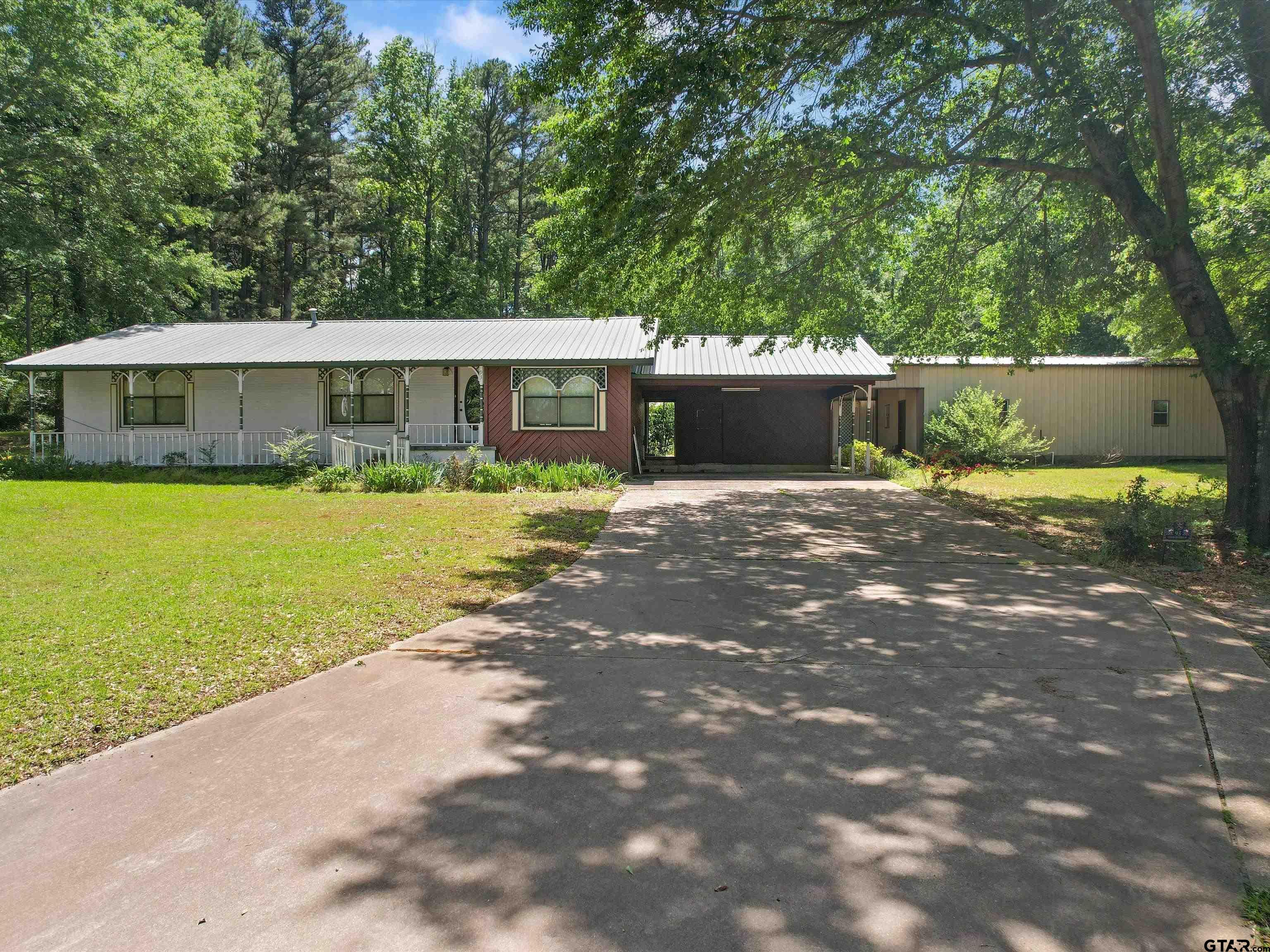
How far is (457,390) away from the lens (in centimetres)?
1959

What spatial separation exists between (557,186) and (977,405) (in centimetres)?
1490

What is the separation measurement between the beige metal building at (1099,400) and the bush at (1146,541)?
50.4ft

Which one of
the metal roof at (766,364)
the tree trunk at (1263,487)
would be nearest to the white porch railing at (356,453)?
the metal roof at (766,364)

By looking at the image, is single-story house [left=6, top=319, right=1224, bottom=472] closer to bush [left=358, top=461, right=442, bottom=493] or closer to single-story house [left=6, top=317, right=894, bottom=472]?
single-story house [left=6, top=317, right=894, bottom=472]

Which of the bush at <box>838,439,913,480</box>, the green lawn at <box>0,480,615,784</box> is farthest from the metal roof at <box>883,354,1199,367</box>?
the green lawn at <box>0,480,615,784</box>

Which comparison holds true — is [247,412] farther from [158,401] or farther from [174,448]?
[158,401]

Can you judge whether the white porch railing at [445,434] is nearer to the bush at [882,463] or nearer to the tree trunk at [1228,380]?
the bush at [882,463]

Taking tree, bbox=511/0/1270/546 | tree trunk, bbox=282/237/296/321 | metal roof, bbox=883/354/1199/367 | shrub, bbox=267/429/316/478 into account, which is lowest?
shrub, bbox=267/429/316/478

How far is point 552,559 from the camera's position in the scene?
876 centimetres

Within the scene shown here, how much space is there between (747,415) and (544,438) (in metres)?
7.36

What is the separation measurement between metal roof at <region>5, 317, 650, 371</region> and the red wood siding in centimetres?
92

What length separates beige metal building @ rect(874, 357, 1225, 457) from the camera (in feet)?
77.5

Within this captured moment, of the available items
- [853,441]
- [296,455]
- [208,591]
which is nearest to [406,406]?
[296,455]

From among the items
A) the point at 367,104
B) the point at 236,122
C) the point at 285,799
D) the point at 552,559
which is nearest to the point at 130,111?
the point at 236,122
